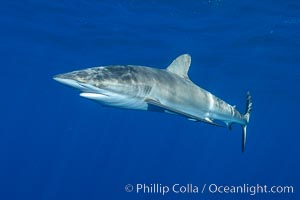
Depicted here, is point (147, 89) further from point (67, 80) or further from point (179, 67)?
point (179, 67)

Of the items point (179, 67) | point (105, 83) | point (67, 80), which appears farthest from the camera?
point (179, 67)

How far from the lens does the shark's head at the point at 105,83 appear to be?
545cm

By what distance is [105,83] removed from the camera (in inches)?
228

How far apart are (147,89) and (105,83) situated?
1101 mm

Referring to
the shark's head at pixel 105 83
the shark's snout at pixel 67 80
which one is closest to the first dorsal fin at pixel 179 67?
the shark's head at pixel 105 83

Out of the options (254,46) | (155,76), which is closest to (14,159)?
(254,46)

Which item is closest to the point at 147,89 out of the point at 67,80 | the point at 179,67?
the point at 67,80

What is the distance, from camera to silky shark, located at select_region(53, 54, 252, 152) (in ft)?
18.8

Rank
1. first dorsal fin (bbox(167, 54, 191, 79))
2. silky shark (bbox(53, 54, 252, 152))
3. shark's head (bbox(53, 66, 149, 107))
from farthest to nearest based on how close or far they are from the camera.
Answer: first dorsal fin (bbox(167, 54, 191, 79)) → silky shark (bbox(53, 54, 252, 152)) → shark's head (bbox(53, 66, 149, 107))

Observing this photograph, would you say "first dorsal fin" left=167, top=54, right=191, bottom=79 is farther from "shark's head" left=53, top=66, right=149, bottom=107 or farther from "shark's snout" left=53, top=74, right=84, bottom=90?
"shark's snout" left=53, top=74, right=84, bottom=90

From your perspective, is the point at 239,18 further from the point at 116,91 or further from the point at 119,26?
the point at 116,91

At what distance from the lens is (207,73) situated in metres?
30.9

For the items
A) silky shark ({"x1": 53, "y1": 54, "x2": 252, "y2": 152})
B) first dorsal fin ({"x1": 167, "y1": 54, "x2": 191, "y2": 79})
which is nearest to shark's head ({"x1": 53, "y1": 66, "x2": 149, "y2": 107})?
silky shark ({"x1": 53, "y1": 54, "x2": 252, "y2": 152})

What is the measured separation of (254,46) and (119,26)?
827 cm
